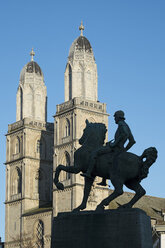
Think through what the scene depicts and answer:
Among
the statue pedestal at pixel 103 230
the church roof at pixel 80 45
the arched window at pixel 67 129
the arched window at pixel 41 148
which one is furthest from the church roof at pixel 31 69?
the statue pedestal at pixel 103 230

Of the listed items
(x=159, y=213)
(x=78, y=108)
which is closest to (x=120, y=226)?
(x=78, y=108)

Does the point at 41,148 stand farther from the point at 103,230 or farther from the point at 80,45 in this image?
the point at 103,230

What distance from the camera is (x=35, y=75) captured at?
95312 mm

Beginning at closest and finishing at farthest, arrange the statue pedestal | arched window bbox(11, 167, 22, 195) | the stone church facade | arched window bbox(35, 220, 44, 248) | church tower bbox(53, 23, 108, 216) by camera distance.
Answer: the statue pedestal
church tower bbox(53, 23, 108, 216)
the stone church facade
arched window bbox(35, 220, 44, 248)
arched window bbox(11, 167, 22, 195)

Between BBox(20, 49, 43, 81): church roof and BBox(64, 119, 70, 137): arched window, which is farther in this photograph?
BBox(20, 49, 43, 81): church roof

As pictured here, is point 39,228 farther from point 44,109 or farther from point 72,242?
point 72,242

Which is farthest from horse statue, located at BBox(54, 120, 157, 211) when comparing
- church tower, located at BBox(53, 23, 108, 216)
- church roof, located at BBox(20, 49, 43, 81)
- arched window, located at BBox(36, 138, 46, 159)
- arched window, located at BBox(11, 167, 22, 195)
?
church roof, located at BBox(20, 49, 43, 81)

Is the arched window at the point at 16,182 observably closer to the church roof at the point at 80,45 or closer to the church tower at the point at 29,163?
the church tower at the point at 29,163

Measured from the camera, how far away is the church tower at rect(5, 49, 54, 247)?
287 ft

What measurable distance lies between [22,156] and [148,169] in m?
72.0

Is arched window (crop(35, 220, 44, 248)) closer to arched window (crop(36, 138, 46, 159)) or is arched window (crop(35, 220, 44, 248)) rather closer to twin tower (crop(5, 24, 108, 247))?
twin tower (crop(5, 24, 108, 247))

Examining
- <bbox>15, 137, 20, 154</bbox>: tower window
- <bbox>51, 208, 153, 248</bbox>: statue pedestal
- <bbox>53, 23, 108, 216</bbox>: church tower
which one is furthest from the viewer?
<bbox>15, 137, 20, 154</bbox>: tower window

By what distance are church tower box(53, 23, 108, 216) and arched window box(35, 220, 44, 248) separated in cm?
376

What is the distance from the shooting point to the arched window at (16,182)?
90875 millimetres
